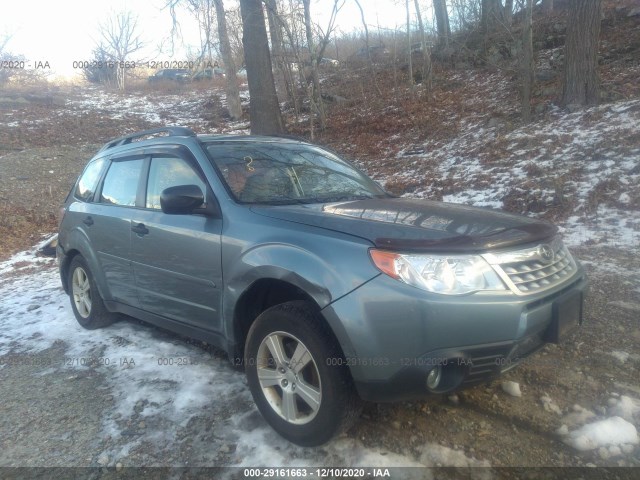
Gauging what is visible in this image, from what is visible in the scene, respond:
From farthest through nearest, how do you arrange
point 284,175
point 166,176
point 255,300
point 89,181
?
point 89,181, point 166,176, point 284,175, point 255,300

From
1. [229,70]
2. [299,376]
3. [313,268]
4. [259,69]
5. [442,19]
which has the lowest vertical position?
[299,376]

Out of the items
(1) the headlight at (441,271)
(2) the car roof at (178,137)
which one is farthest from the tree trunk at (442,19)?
(1) the headlight at (441,271)

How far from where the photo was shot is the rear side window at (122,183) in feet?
13.9

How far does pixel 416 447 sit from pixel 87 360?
2.80 metres

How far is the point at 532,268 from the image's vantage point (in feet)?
8.79

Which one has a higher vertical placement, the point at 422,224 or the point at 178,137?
the point at 178,137

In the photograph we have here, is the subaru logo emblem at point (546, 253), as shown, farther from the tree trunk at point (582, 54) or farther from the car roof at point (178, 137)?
the tree trunk at point (582, 54)

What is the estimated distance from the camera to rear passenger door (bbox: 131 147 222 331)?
330cm

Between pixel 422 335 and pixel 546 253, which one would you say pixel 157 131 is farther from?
pixel 546 253

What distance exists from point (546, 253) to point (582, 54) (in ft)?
28.0

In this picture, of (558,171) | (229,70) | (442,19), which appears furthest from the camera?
(229,70)

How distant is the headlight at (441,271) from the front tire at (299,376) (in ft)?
1.60

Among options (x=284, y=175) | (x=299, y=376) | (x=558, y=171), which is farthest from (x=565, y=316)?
(x=558, y=171)

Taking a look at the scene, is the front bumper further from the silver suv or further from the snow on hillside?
the snow on hillside
